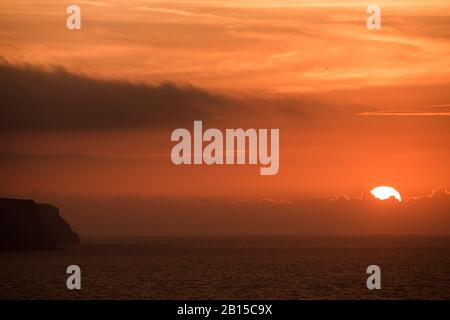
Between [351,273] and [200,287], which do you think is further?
[351,273]

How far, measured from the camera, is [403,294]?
8562 cm

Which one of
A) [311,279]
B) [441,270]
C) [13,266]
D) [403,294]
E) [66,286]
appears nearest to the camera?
[403,294]

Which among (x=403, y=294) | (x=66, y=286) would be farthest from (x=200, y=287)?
(x=403, y=294)

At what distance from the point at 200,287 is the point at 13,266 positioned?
194 feet

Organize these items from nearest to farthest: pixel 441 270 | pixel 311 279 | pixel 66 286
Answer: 1. pixel 66 286
2. pixel 311 279
3. pixel 441 270

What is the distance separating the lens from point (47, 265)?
140 metres
